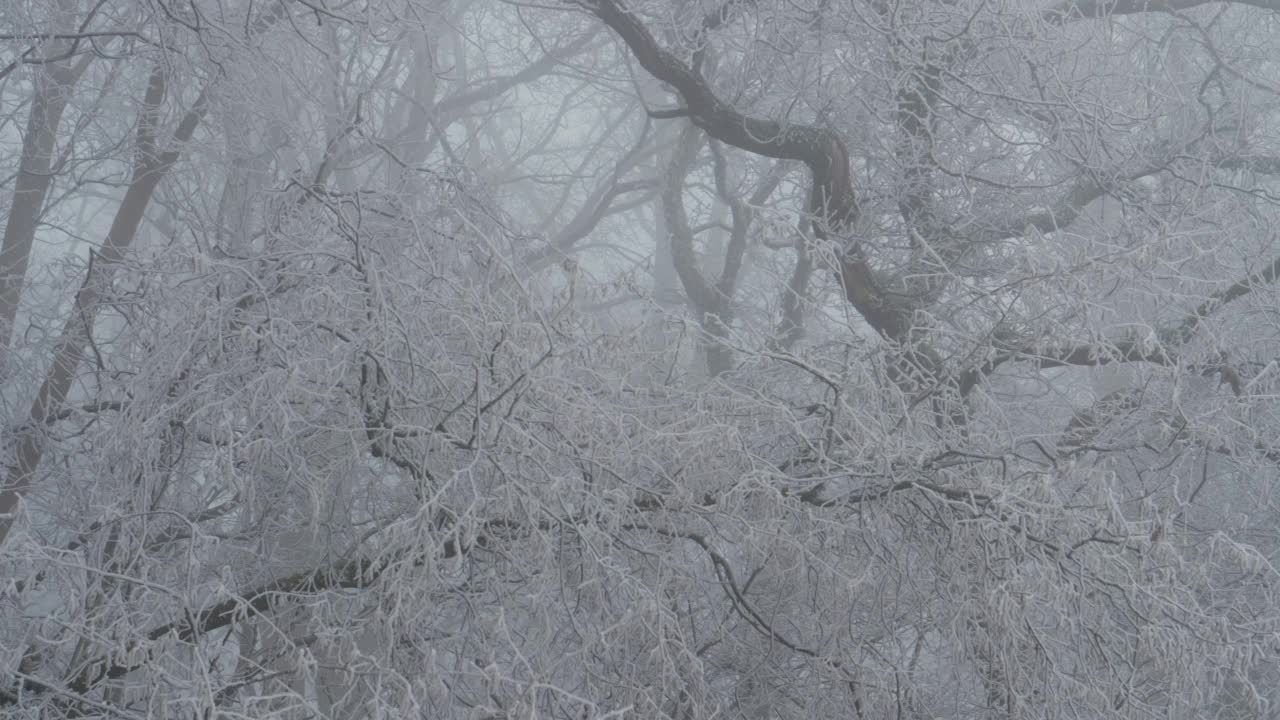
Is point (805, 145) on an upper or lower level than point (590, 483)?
upper

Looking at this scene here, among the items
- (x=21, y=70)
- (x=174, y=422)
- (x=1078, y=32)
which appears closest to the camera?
(x=174, y=422)

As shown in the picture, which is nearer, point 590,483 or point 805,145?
point 590,483

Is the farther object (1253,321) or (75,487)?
(1253,321)

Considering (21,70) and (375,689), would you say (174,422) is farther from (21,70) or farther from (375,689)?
(21,70)

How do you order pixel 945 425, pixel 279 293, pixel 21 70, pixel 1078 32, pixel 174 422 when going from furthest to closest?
pixel 1078 32
pixel 21 70
pixel 945 425
pixel 279 293
pixel 174 422

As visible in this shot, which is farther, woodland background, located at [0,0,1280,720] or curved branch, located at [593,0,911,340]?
curved branch, located at [593,0,911,340]

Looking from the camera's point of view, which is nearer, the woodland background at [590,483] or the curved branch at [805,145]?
the woodland background at [590,483]

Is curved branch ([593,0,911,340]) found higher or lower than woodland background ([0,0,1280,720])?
higher

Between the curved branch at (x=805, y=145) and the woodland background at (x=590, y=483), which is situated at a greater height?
the curved branch at (x=805, y=145)

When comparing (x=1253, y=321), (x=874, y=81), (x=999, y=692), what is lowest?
(x=999, y=692)

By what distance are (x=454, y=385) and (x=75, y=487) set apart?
2009 mm

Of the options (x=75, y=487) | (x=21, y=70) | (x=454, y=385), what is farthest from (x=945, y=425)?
(x=21, y=70)

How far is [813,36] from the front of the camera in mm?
8164

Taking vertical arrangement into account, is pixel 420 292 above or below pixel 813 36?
below
